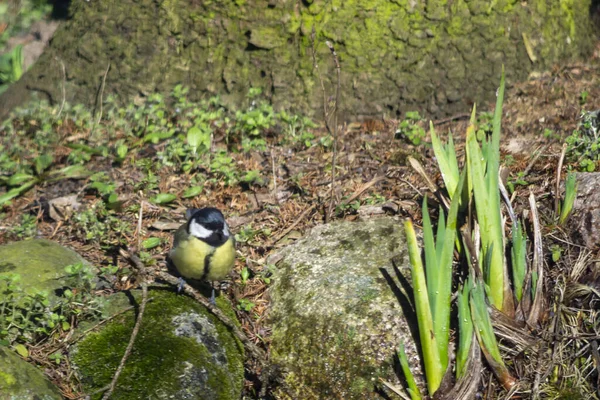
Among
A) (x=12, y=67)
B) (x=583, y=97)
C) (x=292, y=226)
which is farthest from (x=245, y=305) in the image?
(x=12, y=67)

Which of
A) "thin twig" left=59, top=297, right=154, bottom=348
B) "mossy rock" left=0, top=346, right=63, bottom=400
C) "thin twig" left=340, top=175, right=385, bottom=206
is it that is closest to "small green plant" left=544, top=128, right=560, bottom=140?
"thin twig" left=340, top=175, right=385, bottom=206

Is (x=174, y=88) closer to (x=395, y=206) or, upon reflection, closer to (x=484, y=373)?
(x=395, y=206)

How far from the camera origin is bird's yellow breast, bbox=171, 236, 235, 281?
354cm

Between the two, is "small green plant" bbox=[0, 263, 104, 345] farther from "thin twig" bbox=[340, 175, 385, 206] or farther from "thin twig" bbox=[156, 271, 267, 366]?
"thin twig" bbox=[340, 175, 385, 206]

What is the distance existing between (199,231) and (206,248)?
0.11 m

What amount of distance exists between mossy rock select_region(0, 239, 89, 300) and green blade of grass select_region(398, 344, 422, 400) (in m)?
1.84

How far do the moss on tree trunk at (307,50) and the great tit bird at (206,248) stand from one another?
1.76m

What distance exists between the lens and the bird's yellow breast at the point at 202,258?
3.54m

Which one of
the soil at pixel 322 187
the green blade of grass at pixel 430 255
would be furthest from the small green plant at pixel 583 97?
the green blade of grass at pixel 430 255

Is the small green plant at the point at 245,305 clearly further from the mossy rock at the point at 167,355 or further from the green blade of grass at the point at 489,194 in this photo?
the green blade of grass at the point at 489,194

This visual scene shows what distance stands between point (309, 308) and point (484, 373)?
98cm

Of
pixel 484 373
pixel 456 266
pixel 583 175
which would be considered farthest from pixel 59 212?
pixel 583 175

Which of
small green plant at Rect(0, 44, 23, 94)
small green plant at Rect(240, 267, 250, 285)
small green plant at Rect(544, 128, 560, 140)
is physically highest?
small green plant at Rect(544, 128, 560, 140)

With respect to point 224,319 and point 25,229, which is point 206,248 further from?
point 25,229
